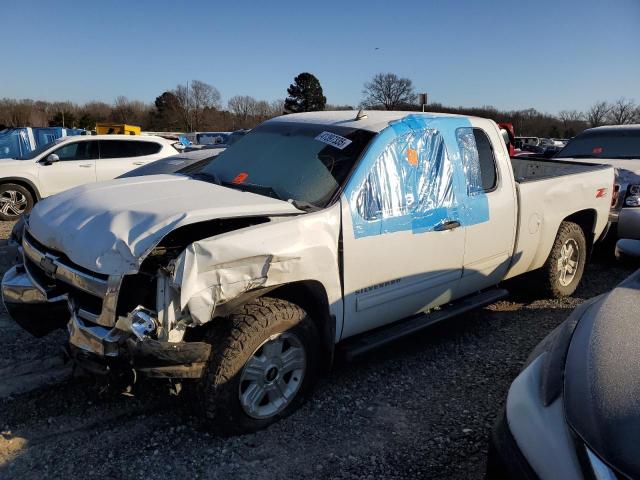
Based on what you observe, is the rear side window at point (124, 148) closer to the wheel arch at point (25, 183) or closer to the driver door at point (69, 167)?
the driver door at point (69, 167)

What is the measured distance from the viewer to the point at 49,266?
114 inches

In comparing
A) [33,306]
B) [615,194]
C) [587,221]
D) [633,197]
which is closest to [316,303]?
[33,306]

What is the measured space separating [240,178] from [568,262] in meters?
3.63

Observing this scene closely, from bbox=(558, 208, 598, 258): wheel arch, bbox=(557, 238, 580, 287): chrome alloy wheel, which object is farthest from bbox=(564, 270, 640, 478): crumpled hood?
bbox=(558, 208, 598, 258): wheel arch

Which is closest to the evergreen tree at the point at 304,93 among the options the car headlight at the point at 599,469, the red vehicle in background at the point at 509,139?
the red vehicle in background at the point at 509,139

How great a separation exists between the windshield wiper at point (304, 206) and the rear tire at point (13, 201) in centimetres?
845

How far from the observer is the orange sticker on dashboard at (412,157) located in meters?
3.62

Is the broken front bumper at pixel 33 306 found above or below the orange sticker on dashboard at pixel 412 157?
below

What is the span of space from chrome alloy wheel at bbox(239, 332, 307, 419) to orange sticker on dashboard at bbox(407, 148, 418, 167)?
1507 mm

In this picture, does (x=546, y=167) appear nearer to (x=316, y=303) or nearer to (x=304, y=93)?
(x=316, y=303)

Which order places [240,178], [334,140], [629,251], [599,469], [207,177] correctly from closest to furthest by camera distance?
[599,469], [629,251], [334,140], [240,178], [207,177]

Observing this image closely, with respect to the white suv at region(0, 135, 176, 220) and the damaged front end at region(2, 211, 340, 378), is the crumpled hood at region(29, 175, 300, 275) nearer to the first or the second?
the damaged front end at region(2, 211, 340, 378)

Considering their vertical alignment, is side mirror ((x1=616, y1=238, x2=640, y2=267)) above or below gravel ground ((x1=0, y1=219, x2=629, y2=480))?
above

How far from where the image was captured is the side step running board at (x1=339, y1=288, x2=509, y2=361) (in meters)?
3.32
